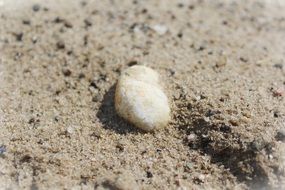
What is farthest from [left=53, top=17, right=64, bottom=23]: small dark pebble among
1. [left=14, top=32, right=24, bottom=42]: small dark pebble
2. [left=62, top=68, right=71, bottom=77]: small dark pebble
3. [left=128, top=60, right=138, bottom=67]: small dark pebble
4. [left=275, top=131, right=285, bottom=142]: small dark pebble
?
[left=275, top=131, right=285, bottom=142]: small dark pebble

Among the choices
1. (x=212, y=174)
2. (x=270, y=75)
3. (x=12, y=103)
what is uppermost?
(x=270, y=75)

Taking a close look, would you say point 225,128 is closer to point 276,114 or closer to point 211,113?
point 211,113

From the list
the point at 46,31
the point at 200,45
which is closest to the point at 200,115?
the point at 200,45

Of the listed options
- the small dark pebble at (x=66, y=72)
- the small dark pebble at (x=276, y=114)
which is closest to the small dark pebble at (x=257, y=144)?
the small dark pebble at (x=276, y=114)

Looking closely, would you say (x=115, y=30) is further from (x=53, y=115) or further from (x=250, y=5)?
(x=250, y=5)

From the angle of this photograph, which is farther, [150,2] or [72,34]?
[150,2]

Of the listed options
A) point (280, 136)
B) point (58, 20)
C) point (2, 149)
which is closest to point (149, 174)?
point (280, 136)

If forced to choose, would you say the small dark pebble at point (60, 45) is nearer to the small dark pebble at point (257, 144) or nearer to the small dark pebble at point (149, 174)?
the small dark pebble at point (149, 174)
